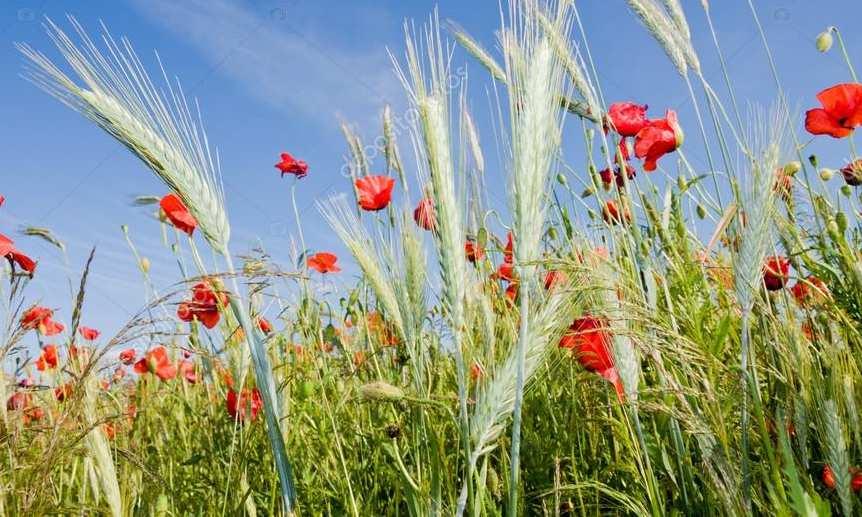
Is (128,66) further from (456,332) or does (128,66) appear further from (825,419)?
(825,419)

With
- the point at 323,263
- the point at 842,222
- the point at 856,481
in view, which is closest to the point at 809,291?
the point at 842,222

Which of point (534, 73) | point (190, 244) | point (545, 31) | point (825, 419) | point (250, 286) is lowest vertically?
point (825, 419)

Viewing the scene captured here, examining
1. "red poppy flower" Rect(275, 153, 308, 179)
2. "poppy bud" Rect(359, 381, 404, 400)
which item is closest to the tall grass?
"poppy bud" Rect(359, 381, 404, 400)

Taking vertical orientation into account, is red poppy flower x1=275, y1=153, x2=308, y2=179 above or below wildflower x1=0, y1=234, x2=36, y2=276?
above

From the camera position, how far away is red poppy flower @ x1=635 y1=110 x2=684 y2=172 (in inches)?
78.6

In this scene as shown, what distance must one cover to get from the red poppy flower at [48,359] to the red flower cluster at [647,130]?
195cm

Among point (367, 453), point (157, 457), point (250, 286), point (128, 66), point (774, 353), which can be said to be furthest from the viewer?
point (157, 457)

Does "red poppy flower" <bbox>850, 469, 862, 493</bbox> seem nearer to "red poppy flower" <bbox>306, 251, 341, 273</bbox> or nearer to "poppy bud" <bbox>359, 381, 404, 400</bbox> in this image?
"poppy bud" <bbox>359, 381, 404, 400</bbox>

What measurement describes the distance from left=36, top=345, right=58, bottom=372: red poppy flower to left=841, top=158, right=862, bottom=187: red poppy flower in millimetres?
2528

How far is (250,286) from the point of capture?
134 cm

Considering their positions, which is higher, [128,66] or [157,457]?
[128,66]

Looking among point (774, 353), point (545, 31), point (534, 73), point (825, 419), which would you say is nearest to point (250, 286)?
point (534, 73)

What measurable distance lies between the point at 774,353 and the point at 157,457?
1.85 metres

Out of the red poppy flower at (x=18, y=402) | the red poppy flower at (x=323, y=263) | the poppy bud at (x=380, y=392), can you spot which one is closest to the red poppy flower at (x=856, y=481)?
the poppy bud at (x=380, y=392)
